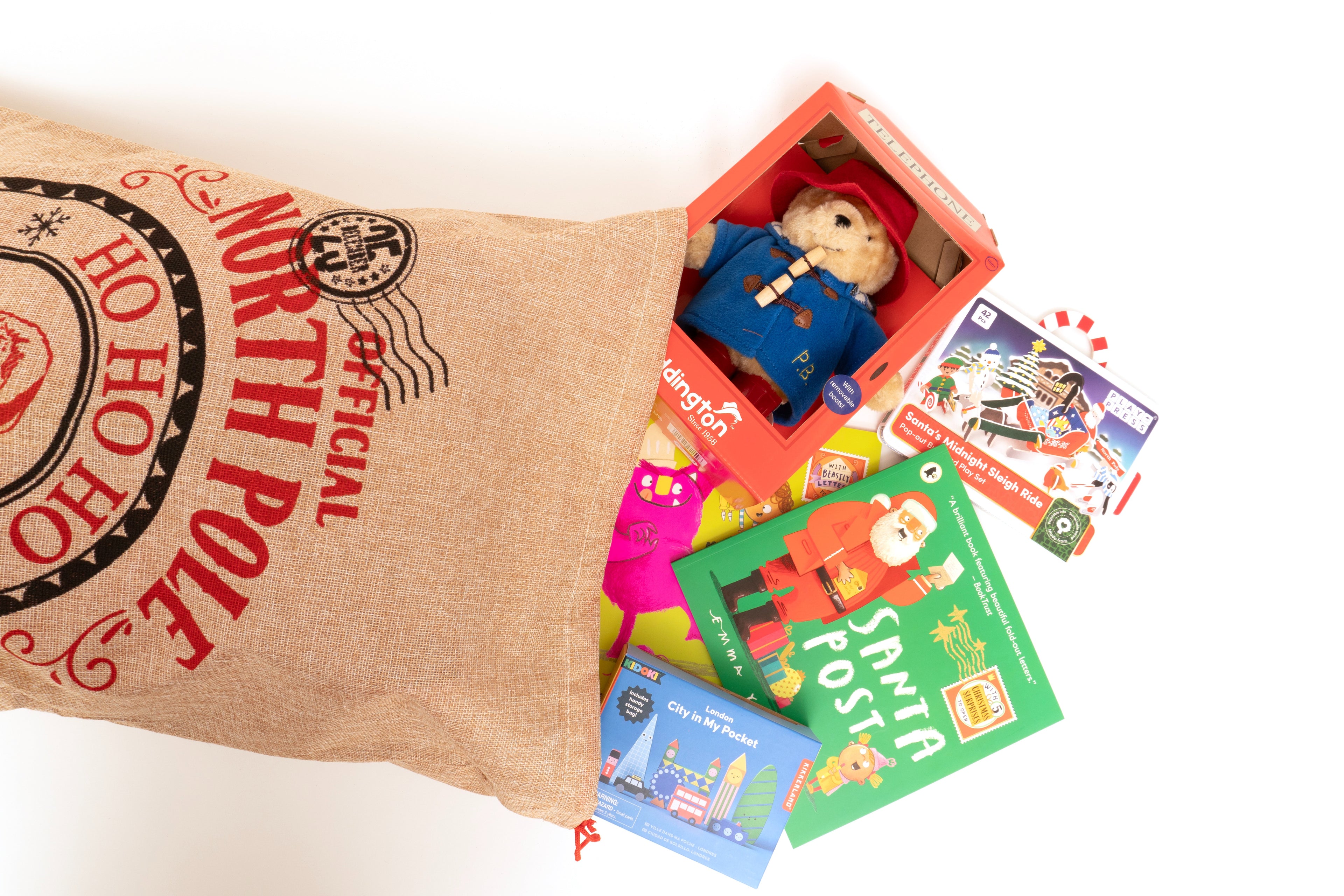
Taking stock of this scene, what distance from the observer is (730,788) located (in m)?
0.85

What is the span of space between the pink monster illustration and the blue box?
0.23ft

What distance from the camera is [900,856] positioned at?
0.93m

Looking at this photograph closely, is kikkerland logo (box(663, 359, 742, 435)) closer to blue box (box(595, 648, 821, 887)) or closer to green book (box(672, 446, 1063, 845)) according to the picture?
green book (box(672, 446, 1063, 845))

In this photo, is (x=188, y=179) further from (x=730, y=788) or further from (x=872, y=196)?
(x=730, y=788)

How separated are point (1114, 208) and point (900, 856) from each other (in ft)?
2.97

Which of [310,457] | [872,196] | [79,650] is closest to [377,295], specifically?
[310,457]

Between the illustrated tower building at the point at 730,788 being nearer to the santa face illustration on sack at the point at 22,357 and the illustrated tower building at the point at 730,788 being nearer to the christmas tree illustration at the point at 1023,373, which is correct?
the christmas tree illustration at the point at 1023,373

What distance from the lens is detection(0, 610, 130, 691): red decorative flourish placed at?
1.83 feet

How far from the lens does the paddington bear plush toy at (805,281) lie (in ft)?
2.58

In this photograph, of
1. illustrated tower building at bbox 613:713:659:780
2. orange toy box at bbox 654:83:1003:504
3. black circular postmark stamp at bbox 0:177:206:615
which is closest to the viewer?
black circular postmark stamp at bbox 0:177:206:615

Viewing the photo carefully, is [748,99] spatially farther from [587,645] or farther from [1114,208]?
[587,645]

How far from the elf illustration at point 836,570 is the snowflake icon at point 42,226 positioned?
751 mm

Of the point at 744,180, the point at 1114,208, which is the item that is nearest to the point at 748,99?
the point at 744,180

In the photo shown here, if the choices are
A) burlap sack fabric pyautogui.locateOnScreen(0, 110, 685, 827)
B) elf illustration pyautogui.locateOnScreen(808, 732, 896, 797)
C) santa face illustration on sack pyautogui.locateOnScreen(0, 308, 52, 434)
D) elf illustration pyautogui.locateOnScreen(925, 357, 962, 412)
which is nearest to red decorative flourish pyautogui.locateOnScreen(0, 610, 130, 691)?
burlap sack fabric pyautogui.locateOnScreen(0, 110, 685, 827)
